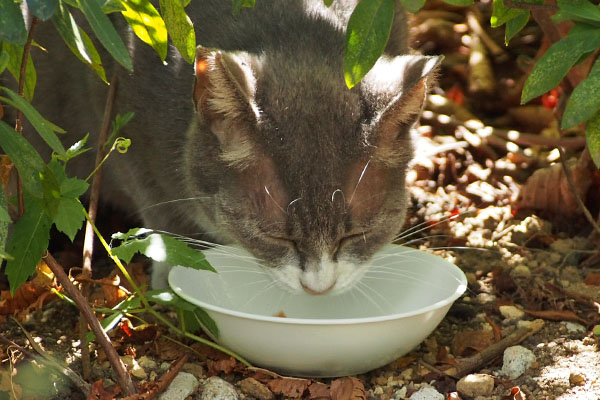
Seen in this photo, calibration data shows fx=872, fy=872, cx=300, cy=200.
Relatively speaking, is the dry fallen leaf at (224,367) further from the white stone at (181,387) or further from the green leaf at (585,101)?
the green leaf at (585,101)

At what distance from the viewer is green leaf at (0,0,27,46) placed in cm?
158

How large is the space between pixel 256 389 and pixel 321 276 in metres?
0.34

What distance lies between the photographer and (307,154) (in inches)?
88.5

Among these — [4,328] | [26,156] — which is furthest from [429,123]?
[26,156]

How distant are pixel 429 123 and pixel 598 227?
1.37 metres

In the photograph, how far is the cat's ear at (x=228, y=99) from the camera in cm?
214

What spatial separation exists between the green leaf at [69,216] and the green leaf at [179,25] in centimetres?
43

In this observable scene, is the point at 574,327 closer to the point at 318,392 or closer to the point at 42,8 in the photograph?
the point at 318,392

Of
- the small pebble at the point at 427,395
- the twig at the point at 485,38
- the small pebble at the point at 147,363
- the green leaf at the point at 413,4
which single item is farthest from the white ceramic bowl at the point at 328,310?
A: the twig at the point at 485,38

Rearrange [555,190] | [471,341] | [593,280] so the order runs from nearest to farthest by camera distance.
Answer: [471,341]
[593,280]
[555,190]

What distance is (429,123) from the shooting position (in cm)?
414

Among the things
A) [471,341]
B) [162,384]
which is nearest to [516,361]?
[471,341]

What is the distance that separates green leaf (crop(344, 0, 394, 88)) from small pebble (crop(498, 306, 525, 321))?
45.1 inches

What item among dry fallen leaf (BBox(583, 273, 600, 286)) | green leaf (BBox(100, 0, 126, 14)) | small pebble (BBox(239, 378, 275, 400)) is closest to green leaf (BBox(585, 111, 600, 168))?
dry fallen leaf (BBox(583, 273, 600, 286))
